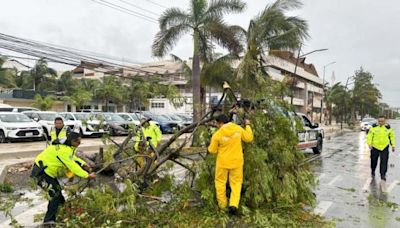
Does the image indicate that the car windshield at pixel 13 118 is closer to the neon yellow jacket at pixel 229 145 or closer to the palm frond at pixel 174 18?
the palm frond at pixel 174 18

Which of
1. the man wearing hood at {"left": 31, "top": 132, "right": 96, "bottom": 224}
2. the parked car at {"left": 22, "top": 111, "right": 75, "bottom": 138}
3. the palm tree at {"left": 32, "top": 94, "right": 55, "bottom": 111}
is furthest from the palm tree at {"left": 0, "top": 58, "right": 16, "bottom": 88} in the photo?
the man wearing hood at {"left": 31, "top": 132, "right": 96, "bottom": 224}

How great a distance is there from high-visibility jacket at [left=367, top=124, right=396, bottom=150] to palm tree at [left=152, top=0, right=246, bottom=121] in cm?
926

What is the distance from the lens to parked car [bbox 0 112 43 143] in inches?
729

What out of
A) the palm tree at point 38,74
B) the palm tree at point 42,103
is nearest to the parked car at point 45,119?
the palm tree at point 42,103

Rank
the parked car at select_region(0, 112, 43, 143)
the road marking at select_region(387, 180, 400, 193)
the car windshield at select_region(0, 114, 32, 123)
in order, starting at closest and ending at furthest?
the road marking at select_region(387, 180, 400, 193)
the parked car at select_region(0, 112, 43, 143)
the car windshield at select_region(0, 114, 32, 123)

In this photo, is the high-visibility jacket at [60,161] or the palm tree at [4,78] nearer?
the high-visibility jacket at [60,161]

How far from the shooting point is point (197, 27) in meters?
18.5

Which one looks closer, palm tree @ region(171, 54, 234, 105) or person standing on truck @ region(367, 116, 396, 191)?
person standing on truck @ region(367, 116, 396, 191)

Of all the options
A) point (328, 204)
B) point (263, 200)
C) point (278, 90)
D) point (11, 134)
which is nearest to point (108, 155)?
point (263, 200)

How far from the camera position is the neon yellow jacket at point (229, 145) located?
239 inches

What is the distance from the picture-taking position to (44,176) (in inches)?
221

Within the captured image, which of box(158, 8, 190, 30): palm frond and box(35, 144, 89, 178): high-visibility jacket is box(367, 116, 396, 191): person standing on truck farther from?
box(158, 8, 190, 30): palm frond

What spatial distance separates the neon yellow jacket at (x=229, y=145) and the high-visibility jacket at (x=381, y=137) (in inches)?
217

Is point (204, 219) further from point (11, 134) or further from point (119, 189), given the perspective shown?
point (11, 134)
